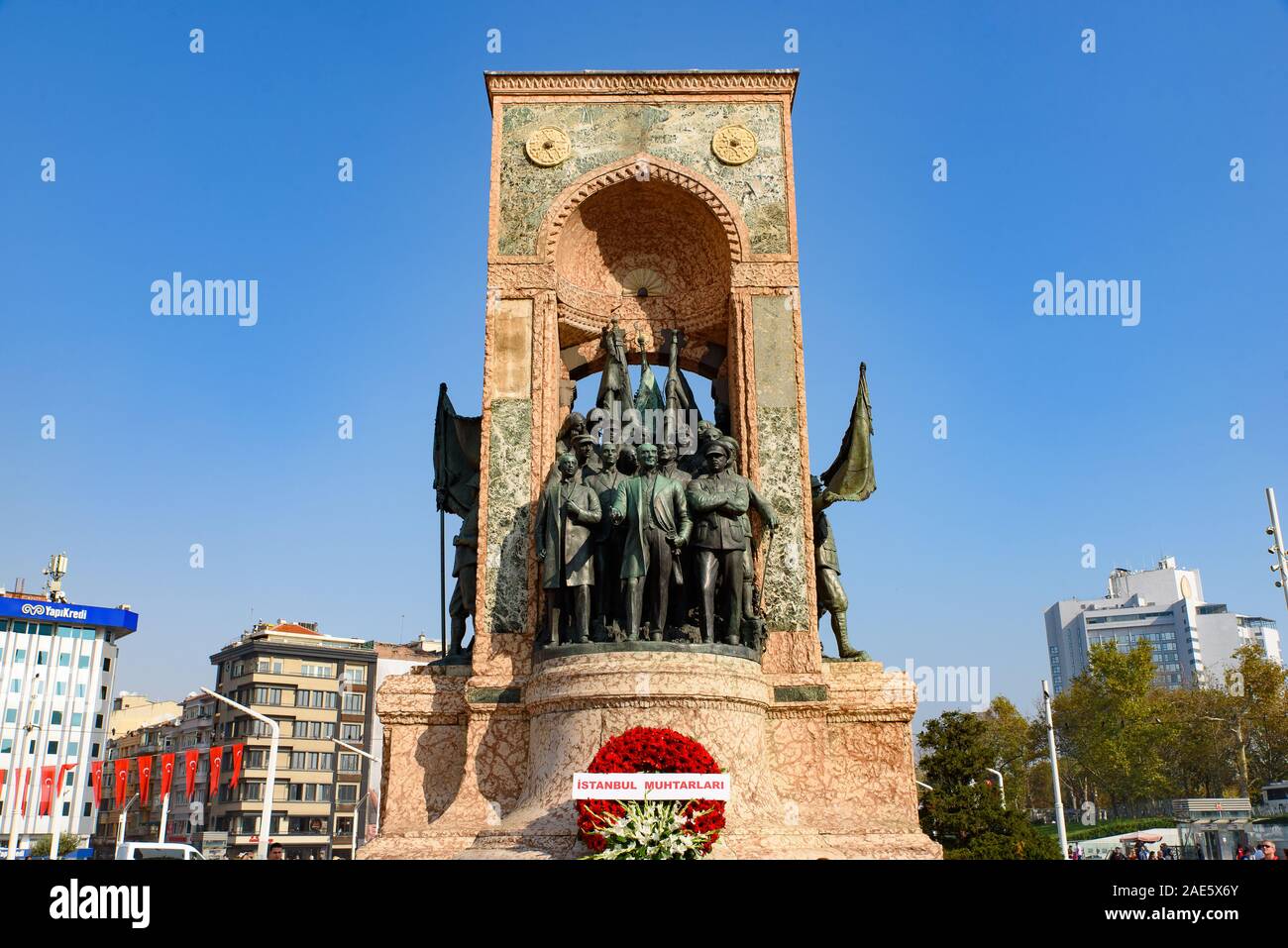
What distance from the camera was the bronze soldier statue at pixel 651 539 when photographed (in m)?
15.9

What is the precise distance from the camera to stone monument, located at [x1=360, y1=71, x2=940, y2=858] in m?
15.0

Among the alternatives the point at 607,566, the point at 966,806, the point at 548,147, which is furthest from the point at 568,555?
the point at 966,806

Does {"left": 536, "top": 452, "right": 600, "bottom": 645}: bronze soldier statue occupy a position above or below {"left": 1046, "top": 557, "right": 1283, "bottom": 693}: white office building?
below

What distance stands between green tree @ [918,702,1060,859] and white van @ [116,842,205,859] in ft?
63.5

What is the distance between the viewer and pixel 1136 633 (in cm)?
18825

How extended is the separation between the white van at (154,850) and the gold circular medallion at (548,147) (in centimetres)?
1996

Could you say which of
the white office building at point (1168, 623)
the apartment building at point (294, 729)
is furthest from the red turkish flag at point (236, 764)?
the white office building at point (1168, 623)

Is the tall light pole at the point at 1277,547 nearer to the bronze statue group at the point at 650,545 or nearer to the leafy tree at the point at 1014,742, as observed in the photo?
the bronze statue group at the point at 650,545

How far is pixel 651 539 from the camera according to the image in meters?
16.0

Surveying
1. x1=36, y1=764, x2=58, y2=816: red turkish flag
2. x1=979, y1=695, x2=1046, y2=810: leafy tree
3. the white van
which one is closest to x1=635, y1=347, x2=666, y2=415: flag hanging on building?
the white van

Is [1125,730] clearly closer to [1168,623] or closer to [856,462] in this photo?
[856,462]

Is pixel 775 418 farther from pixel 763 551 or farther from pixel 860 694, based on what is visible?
pixel 860 694

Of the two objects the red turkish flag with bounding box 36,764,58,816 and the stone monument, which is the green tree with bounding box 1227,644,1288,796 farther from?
the red turkish flag with bounding box 36,764,58,816
